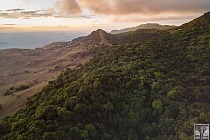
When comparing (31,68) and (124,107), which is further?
(31,68)

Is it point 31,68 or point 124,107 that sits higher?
point 124,107

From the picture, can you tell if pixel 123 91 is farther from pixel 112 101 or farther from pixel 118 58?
pixel 118 58

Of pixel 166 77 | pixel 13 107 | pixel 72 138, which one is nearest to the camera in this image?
pixel 72 138

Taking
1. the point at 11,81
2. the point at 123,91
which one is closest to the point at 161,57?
the point at 123,91

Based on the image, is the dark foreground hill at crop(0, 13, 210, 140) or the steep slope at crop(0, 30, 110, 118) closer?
the dark foreground hill at crop(0, 13, 210, 140)
